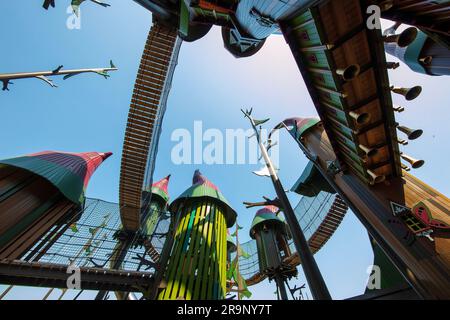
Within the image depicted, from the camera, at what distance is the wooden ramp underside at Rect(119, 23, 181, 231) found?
11.3m

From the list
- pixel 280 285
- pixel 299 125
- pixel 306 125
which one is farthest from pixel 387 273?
pixel 280 285

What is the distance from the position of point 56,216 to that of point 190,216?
6.91 meters

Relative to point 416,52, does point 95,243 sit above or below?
below

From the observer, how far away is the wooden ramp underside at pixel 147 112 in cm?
1130

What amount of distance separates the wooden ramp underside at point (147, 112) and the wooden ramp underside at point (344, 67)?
9.20 m

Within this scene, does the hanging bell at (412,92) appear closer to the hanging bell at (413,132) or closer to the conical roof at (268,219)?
the hanging bell at (413,132)

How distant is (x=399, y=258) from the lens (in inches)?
192

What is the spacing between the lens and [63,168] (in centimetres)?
1055

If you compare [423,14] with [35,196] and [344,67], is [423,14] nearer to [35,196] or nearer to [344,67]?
[344,67]

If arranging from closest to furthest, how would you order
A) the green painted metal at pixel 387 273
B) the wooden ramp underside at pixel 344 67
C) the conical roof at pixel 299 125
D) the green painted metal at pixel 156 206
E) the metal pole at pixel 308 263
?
the metal pole at pixel 308 263 → the wooden ramp underside at pixel 344 67 → the green painted metal at pixel 387 273 → the conical roof at pixel 299 125 → the green painted metal at pixel 156 206

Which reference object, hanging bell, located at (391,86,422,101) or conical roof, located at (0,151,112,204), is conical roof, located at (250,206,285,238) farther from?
hanging bell, located at (391,86,422,101)

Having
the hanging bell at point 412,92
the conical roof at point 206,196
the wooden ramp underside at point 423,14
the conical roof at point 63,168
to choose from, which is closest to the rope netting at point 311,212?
the conical roof at point 206,196

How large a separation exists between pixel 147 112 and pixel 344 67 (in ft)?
35.7
